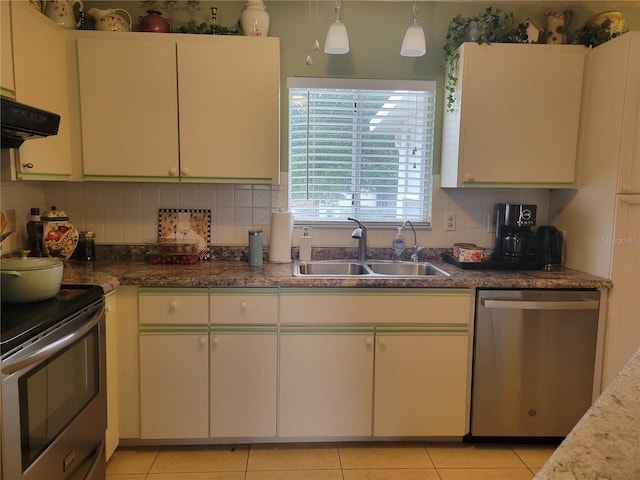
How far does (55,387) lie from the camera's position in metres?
1.52

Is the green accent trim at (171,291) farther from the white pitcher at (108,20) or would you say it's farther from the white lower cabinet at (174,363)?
the white pitcher at (108,20)

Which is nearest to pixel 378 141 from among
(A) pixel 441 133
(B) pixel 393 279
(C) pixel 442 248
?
(A) pixel 441 133

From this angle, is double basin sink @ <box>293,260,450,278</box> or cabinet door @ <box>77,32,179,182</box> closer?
cabinet door @ <box>77,32,179,182</box>

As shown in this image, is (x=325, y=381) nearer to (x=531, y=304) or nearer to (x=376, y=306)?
(x=376, y=306)

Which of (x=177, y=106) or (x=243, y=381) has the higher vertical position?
(x=177, y=106)

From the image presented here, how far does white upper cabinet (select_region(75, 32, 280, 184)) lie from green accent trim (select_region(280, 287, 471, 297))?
69 centimetres

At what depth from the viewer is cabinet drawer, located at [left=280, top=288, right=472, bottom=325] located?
2.15 m

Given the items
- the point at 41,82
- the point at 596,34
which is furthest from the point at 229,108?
the point at 596,34

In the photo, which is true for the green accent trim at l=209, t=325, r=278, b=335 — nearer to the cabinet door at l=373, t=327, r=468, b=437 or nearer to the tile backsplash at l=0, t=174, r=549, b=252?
the cabinet door at l=373, t=327, r=468, b=437

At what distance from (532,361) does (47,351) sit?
213 cm

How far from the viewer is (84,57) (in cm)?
223

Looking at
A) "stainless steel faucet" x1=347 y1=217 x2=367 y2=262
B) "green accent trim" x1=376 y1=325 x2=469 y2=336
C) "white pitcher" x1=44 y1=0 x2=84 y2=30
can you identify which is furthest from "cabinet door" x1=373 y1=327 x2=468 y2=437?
"white pitcher" x1=44 y1=0 x2=84 y2=30

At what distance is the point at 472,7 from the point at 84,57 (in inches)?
86.1

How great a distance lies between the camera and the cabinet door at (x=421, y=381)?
220 cm
